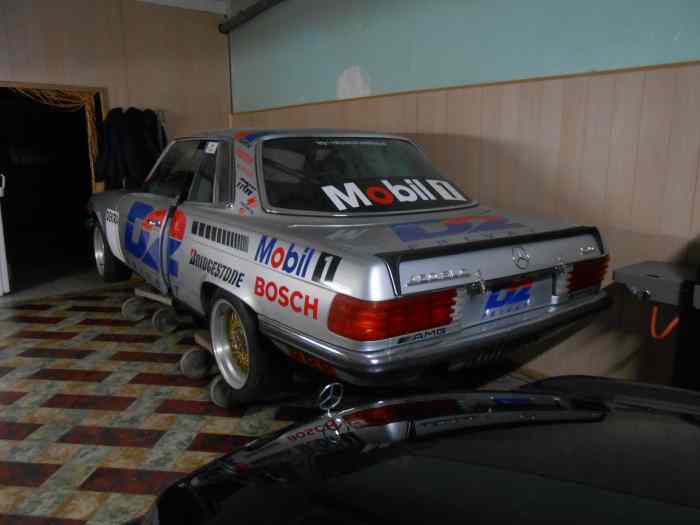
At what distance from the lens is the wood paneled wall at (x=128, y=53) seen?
5.66m

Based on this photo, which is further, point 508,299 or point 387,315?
point 508,299

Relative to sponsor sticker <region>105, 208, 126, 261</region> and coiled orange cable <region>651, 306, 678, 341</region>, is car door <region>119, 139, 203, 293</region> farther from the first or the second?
coiled orange cable <region>651, 306, 678, 341</region>

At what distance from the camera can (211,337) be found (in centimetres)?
304

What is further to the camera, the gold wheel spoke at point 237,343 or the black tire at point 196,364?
the black tire at point 196,364

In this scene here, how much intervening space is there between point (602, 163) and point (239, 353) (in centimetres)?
230

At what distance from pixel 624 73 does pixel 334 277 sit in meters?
2.02

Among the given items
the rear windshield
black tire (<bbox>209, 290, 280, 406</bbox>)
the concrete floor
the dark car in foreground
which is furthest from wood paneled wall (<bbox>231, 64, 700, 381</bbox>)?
the concrete floor

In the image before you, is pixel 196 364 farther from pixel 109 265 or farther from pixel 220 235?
pixel 109 265

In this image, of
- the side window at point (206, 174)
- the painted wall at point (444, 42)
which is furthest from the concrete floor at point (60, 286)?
the side window at point (206, 174)

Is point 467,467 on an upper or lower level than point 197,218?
lower

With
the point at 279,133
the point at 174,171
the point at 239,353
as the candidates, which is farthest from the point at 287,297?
the point at 174,171

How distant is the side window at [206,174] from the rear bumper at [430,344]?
1077 millimetres

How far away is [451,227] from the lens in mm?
2449

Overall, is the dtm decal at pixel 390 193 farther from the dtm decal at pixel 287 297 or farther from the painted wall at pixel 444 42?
the painted wall at pixel 444 42
